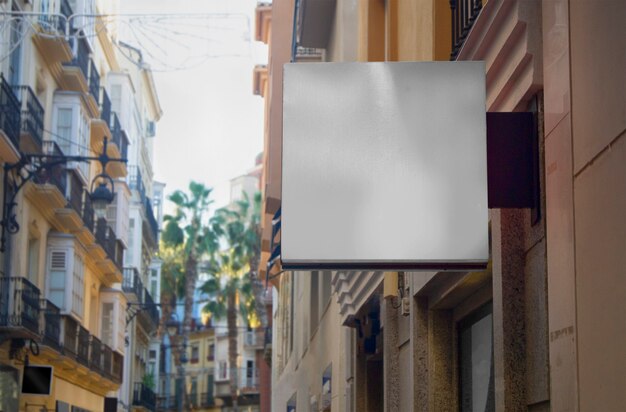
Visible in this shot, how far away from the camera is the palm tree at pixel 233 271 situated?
6944 cm

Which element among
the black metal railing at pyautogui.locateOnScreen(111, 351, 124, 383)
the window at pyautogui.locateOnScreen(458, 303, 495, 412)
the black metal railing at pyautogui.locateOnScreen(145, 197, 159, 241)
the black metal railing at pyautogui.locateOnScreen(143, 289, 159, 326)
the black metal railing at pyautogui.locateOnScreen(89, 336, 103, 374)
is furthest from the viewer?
the black metal railing at pyautogui.locateOnScreen(145, 197, 159, 241)

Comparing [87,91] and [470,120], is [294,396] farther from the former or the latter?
[470,120]

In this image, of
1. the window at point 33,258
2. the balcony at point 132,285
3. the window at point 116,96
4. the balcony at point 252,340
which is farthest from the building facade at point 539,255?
the balcony at point 252,340

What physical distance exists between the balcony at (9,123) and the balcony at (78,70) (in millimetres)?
5977

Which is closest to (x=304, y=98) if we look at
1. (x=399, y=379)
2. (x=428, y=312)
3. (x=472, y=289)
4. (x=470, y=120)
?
(x=470, y=120)

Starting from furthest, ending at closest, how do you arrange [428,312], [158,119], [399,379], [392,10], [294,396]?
1. [158,119]
2. [294,396]
3. [392,10]
4. [399,379]
5. [428,312]

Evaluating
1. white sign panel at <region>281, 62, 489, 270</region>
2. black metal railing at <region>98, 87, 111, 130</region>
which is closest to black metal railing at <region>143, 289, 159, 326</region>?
black metal railing at <region>98, 87, 111, 130</region>

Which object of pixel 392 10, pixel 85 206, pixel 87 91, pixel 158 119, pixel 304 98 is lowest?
pixel 304 98

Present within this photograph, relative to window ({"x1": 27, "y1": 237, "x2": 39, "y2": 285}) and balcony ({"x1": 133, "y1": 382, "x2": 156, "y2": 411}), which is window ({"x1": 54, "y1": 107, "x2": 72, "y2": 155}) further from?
balcony ({"x1": 133, "y1": 382, "x2": 156, "y2": 411})

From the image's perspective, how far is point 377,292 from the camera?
12156 millimetres

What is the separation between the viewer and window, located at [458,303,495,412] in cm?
791

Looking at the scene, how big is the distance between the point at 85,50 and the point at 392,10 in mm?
25218

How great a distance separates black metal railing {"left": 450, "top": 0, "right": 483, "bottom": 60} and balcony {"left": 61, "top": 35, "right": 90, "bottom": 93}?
1014 inches

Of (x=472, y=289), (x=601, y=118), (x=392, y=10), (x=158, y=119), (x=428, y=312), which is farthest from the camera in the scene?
(x=158, y=119)
